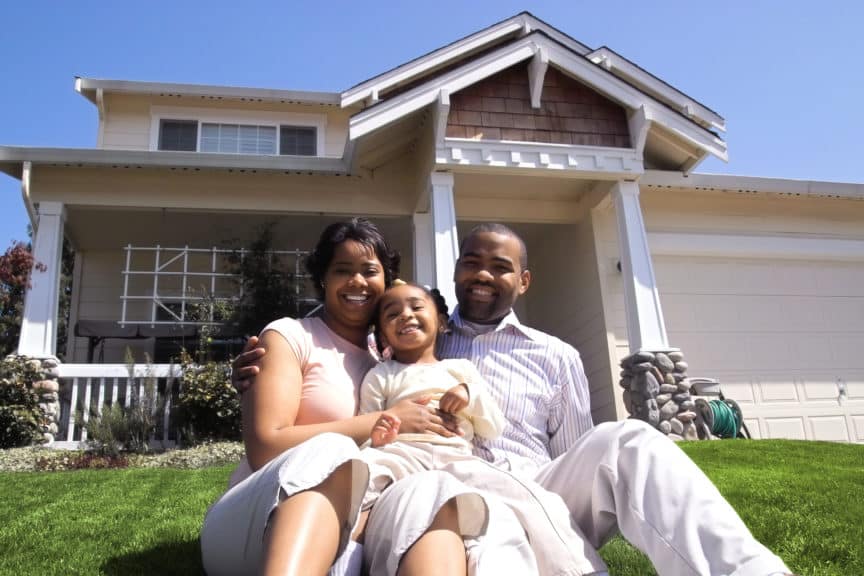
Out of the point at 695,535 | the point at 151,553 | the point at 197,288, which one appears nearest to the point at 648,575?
the point at 695,535

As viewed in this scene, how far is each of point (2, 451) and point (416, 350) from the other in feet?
18.9

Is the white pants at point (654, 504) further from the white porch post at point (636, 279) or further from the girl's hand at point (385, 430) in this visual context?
the white porch post at point (636, 279)

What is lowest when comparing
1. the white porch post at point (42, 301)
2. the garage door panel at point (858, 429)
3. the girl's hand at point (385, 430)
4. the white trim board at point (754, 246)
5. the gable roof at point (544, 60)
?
the garage door panel at point (858, 429)

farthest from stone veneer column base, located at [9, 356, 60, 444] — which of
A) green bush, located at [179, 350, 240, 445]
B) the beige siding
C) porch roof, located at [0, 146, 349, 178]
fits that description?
the beige siding

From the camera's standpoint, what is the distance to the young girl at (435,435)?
65.1 inches

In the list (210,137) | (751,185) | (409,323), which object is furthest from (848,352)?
(210,137)

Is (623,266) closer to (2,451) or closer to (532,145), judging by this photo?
(532,145)

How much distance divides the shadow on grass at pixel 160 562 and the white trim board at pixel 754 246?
7.78m

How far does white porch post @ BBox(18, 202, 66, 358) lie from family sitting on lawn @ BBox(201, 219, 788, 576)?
6026 millimetres

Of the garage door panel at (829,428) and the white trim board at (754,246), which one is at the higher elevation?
the white trim board at (754,246)

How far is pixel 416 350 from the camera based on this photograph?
2234 millimetres

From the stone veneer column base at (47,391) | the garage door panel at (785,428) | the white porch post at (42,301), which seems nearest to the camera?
the stone veneer column base at (47,391)

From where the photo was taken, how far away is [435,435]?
1.89 m

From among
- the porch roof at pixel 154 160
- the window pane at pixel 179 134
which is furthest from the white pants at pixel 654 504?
the window pane at pixel 179 134
